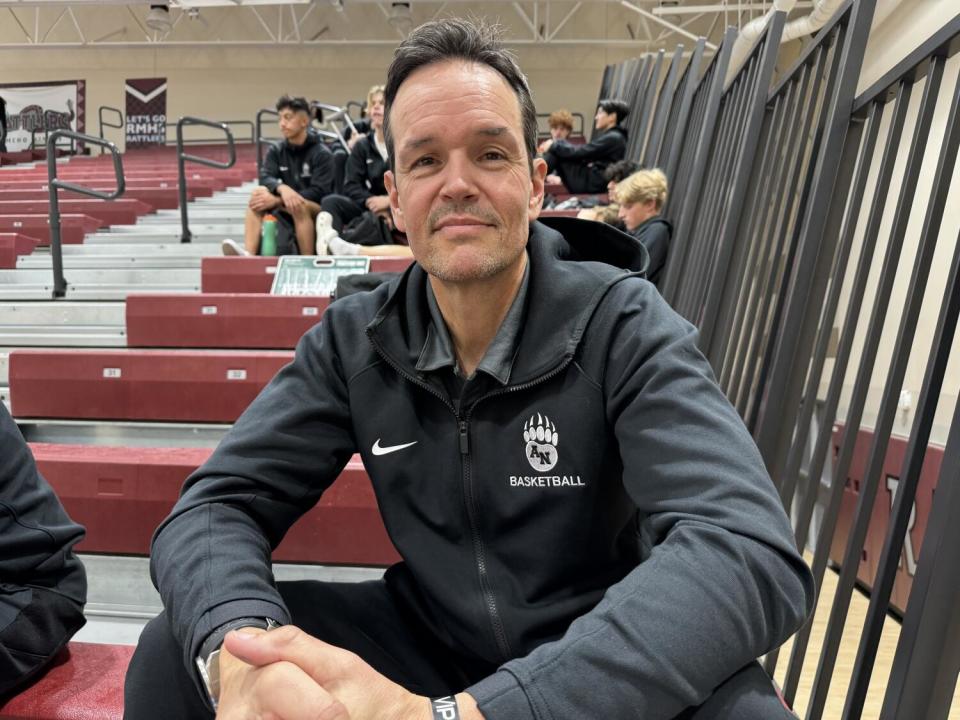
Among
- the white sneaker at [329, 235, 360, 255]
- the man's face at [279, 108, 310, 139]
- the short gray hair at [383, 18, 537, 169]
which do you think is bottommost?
the white sneaker at [329, 235, 360, 255]

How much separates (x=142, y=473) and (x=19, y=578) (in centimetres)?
78

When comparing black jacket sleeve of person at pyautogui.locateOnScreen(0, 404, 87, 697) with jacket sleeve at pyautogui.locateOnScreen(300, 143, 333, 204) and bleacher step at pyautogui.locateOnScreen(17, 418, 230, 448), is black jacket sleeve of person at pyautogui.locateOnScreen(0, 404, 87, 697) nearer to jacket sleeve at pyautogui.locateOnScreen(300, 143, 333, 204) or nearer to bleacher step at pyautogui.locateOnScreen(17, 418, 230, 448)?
bleacher step at pyautogui.locateOnScreen(17, 418, 230, 448)

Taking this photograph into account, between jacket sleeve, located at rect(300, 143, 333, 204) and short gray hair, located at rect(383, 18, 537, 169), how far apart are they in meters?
3.77

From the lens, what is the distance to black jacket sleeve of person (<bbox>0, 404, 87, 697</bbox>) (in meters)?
1.36

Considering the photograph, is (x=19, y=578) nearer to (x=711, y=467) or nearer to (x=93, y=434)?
(x=711, y=467)

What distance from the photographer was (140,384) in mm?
2826

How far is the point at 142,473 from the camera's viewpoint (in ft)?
7.14

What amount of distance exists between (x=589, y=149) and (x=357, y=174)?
1920 mm

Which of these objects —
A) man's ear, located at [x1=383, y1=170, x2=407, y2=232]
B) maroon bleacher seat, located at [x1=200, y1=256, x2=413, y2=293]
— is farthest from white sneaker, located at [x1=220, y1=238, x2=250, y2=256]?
man's ear, located at [x1=383, y1=170, x2=407, y2=232]

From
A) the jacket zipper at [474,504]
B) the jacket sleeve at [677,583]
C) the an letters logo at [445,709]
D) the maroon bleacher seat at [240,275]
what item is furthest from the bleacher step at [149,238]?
the an letters logo at [445,709]

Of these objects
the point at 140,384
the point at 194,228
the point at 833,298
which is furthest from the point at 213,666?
the point at 194,228

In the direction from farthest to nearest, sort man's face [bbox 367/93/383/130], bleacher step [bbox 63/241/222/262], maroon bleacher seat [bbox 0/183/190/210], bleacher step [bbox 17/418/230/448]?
1. maroon bleacher seat [bbox 0/183/190/210]
2. bleacher step [bbox 63/241/222/262]
3. man's face [bbox 367/93/383/130]
4. bleacher step [bbox 17/418/230/448]

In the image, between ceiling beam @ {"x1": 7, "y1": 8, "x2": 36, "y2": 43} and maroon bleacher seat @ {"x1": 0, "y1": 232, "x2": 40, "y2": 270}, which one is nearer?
maroon bleacher seat @ {"x1": 0, "y1": 232, "x2": 40, "y2": 270}

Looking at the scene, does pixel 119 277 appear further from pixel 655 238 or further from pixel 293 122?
pixel 655 238
